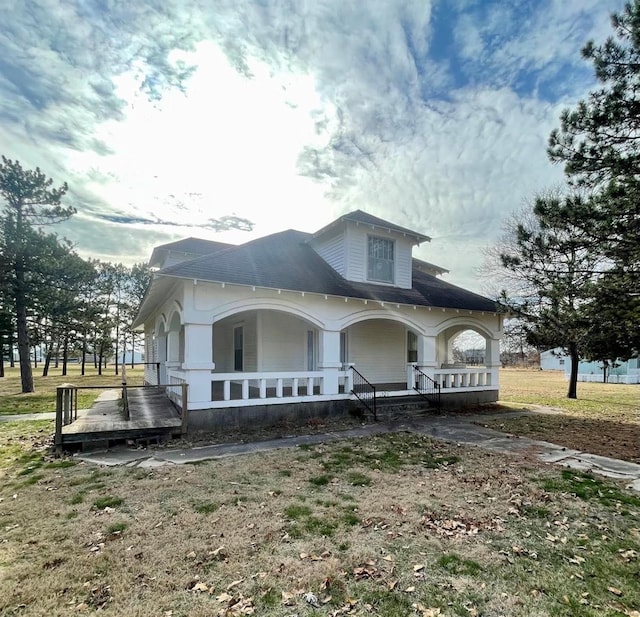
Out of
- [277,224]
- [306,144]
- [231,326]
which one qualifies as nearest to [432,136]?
[306,144]

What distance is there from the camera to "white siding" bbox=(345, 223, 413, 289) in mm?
12477

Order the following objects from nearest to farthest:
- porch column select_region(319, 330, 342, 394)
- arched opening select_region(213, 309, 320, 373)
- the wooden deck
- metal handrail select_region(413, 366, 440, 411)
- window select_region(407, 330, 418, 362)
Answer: the wooden deck → porch column select_region(319, 330, 342, 394) → metal handrail select_region(413, 366, 440, 411) → arched opening select_region(213, 309, 320, 373) → window select_region(407, 330, 418, 362)

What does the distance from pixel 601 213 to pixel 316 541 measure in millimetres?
8941

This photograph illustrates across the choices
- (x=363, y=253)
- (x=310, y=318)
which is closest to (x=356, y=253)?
(x=363, y=253)

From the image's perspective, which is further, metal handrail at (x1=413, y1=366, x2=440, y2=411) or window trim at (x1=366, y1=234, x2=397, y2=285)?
window trim at (x1=366, y1=234, x2=397, y2=285)

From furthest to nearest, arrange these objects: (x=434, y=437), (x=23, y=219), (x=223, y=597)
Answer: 1. (x=23, y=219)
2. (x=434, y=437)
3. (x=223, y=597)

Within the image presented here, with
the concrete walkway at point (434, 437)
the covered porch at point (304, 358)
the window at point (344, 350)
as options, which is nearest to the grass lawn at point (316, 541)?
the concrete walkway at point (434, 437)

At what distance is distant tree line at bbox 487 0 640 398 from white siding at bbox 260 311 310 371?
23.3ft

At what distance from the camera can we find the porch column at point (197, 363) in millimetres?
8711

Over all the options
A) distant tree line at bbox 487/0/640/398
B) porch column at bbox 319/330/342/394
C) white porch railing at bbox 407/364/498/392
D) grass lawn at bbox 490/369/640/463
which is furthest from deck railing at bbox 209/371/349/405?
distant tree line at bbox 487/0/640/398

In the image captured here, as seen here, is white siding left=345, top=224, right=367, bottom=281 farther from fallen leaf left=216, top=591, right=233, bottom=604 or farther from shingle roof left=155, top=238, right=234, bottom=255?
fallen leaf left=216, top=591, right=233, bottom=604

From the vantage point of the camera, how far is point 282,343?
12656mm

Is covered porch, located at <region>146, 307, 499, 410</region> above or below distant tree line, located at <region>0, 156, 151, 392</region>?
below

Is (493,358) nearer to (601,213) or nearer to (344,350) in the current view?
(344,350)
